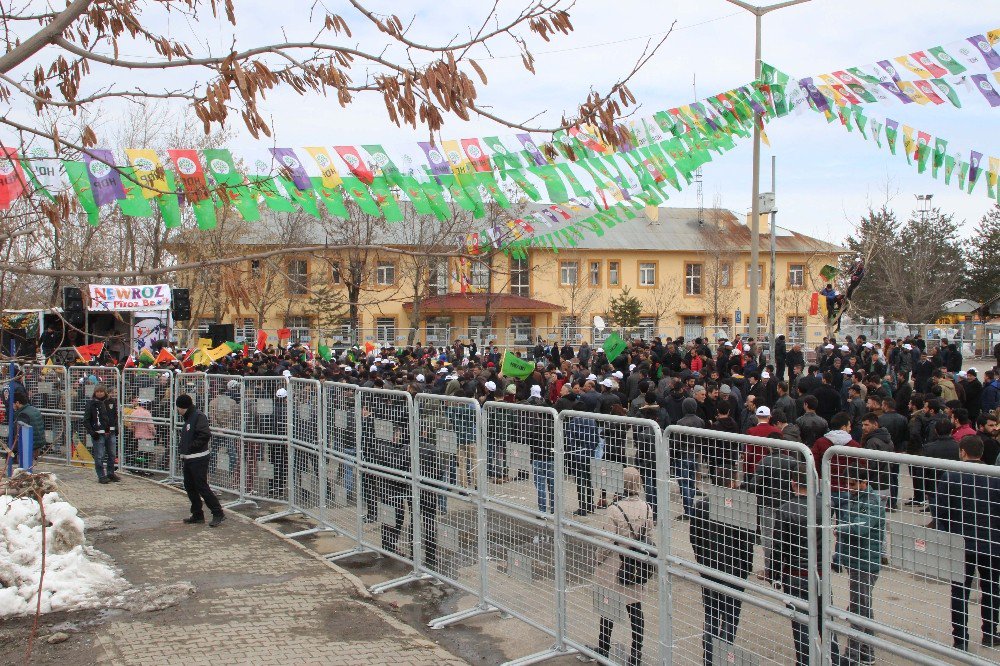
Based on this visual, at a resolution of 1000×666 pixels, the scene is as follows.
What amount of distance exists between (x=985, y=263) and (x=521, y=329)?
28399mm

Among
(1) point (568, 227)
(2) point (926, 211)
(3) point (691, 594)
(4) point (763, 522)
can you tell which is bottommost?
(3) point (691, 594)

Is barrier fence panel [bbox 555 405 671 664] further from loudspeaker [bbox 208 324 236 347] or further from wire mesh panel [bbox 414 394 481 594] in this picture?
loudspeaker [bbox 208 324 236 347]

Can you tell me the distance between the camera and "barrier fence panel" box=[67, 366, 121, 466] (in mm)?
14969

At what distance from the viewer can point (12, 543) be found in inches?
335

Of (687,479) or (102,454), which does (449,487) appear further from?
(102,454)

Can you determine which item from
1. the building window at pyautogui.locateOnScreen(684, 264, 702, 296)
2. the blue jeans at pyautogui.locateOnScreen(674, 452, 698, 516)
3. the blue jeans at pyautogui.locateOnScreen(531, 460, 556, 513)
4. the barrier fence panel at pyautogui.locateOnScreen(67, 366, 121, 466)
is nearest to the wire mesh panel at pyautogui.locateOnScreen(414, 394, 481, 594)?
the blue jeans at pyautogui.locateOnScreen(531, 460, 556, 513)

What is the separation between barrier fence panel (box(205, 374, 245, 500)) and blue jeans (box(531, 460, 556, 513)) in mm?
6394

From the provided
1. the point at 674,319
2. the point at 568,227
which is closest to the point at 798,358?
the point at 568,227

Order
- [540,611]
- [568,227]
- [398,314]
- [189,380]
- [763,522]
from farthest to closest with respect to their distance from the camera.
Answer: [398,314]
[568,227]
[189,380]
[540,611]
[763,522]

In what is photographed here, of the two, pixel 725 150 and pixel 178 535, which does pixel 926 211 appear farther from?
pixel 178 535

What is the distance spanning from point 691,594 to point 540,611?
1854mm

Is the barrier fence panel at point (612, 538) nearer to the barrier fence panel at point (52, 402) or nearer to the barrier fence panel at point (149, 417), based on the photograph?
the barrier fence panel at point (149, 417)

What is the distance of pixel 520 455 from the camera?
7234 mm

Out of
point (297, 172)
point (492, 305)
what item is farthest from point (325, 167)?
point (492, 305)
